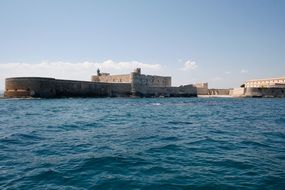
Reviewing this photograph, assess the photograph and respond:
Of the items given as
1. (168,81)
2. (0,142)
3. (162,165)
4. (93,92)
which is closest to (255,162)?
(162,165)

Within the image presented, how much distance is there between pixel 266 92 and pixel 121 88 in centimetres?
3490

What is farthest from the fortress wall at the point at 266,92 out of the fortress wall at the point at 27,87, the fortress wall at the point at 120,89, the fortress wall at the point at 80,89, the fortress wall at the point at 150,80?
the fortress wall at the point at 27,87

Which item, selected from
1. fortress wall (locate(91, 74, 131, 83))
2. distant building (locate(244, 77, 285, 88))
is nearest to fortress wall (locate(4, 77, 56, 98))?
fortress wall (locate(91, 74, 131, 83))

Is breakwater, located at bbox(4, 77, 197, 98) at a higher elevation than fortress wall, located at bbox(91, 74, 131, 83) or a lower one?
lower

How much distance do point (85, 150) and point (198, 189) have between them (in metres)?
4.00

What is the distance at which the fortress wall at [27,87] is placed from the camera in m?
45.8

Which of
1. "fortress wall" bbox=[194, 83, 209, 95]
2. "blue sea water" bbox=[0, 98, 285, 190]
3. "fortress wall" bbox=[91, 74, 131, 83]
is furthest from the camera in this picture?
"fortress wall" bbox=[194, 83, 209, 95]

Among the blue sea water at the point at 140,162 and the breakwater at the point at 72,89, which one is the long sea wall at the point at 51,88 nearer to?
the breakwater at the point at 72,89

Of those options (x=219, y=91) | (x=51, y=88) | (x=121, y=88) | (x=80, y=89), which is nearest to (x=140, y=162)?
(x=51, y=88)

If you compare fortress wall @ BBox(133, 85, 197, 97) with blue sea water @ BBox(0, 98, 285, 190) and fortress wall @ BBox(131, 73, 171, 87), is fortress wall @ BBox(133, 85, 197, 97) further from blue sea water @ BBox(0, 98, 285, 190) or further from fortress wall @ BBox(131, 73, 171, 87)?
blue sea water @ BBox(0, 98, 285, 190)

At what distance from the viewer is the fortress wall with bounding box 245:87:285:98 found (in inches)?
2667

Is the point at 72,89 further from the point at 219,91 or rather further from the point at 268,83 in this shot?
the point at 268,83

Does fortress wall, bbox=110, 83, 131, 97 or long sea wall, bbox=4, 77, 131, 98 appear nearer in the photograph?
long sea wall, bbox=4, 77, 131, 98

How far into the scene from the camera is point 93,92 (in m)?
55.7
